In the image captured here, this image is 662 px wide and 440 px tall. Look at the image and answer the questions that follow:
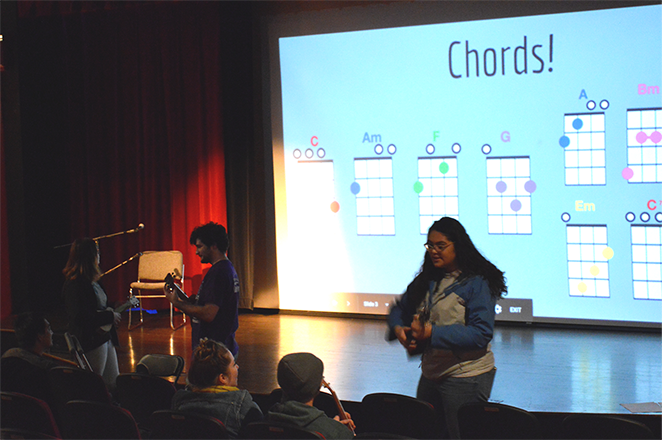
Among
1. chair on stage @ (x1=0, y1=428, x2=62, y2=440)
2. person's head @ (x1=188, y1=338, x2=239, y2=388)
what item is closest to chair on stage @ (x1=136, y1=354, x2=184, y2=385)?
chair on stage @ (x1=0, y1=428, x2=62, y2=440)

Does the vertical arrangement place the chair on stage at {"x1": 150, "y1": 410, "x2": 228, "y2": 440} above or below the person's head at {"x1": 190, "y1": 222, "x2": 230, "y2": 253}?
below

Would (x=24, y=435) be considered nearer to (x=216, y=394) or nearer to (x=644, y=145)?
(x=216, y=394)

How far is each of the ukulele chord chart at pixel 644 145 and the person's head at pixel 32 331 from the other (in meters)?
5.05

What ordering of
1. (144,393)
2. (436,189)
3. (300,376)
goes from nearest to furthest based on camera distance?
(300,376) < (144,393) < (436,189)

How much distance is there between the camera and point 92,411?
8.42 ft

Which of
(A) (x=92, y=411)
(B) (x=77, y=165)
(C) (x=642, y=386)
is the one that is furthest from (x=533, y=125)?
(B) (x=77, y=165)

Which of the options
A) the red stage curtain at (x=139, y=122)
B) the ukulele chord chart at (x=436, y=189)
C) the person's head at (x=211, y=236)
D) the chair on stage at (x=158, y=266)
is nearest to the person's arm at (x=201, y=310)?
the person's head at (x=211, y=236)

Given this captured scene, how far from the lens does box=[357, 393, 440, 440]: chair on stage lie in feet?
8.27

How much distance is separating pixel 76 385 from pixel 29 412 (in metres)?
0.36

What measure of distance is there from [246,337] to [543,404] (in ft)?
10.2

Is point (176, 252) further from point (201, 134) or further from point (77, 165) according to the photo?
point (77, 165)

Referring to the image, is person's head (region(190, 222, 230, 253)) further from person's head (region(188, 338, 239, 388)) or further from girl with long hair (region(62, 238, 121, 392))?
person's head (region(188, 338, 239, 388))

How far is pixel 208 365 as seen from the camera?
7.55 feet

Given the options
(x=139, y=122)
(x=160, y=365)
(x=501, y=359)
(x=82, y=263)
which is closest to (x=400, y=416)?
(x=160, y=365)
